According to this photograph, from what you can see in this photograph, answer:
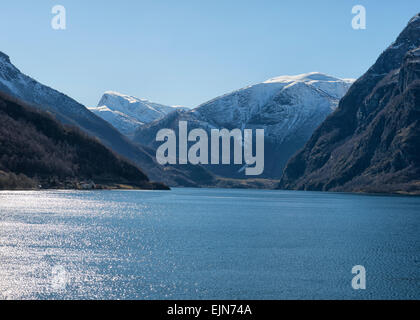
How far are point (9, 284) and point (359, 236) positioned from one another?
10387 cm

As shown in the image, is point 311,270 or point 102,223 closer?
point 311,270

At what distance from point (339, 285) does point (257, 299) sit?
17.1 meters

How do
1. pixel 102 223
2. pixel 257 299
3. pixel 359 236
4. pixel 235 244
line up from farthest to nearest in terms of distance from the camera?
pixel 102 223 → pixel 359 236 → pixel 235 244 → pixel 257 299

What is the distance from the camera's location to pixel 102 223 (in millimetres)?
173000

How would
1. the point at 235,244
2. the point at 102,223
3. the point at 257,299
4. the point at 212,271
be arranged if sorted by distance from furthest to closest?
the point at 102,223, the point at 235,244, the point at 212,271, the point at 257,299

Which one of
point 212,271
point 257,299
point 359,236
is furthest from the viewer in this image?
point 359,236

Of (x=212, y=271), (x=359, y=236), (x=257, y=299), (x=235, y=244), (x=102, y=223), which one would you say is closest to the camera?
(x=257, y=299)
